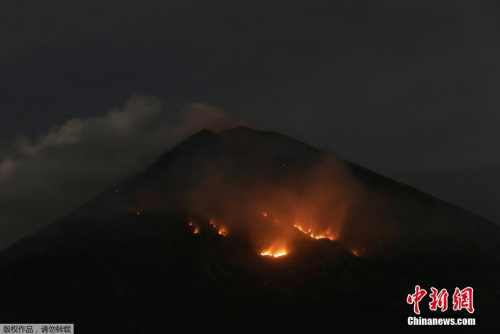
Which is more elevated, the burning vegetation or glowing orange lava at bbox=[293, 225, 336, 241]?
the burning vegetation

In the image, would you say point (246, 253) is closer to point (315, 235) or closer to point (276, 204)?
point (315, 235)

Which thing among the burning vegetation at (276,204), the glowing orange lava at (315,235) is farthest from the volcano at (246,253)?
the glowing orange lava at (315,235)

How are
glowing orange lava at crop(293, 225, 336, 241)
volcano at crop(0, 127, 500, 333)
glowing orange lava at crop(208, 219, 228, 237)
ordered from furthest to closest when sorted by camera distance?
glowing orange lava at crop(293, 225, 336, 241) < glowing orange lava at crop(208, 219, 228, 237) < volcano at crop(0, 127, 500, 333)

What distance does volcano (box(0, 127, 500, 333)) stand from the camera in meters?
81.0

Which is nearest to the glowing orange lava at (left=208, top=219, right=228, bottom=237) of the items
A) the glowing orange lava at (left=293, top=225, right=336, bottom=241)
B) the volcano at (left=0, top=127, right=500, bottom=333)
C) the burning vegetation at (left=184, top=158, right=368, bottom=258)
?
the burning vegetation at (left=184, top=158, right=368, bottom=258)

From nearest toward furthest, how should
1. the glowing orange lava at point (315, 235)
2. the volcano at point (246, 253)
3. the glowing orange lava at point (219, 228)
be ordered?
the volcano at point (246, 253) < the glowing orange lava at point (219, 228) < the glowing orange lava at point (315, 235)

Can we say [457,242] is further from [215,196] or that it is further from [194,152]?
[194,152]

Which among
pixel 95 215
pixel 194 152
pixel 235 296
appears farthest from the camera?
pixel 194 152

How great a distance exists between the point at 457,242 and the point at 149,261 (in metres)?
58.9

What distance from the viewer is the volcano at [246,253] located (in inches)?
3187

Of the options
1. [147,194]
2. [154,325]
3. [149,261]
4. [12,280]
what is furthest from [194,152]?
[154,325]

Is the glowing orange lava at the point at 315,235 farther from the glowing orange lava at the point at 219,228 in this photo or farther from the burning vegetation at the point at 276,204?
the glowing orange lava at the point at 219,228

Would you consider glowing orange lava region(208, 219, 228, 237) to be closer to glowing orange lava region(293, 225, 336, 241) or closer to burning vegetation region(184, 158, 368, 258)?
burning vegetation region(184, 158, 368, 258)

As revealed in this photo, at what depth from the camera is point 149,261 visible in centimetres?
9288
